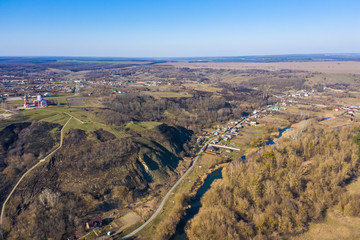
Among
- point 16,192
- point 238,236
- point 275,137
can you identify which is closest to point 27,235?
point 16,192

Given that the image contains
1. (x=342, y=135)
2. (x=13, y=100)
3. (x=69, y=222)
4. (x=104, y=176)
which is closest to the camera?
(x=69, y=222)

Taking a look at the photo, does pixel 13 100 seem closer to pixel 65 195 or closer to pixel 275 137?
pixel 65 195

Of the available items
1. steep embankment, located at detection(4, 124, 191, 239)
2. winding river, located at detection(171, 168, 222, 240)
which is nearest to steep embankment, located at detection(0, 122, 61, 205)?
steep embankment, located at detection(4, 124, 191, 239)

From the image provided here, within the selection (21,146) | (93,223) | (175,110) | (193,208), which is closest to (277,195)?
(193,208)

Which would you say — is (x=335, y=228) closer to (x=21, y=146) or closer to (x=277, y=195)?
(x=277, y=195)

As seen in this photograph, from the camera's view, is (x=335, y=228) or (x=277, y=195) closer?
(x=335, y=228)

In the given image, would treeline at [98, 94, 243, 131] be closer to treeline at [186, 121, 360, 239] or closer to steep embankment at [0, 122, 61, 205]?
steep embankment at [0, 122, 61, 205]
